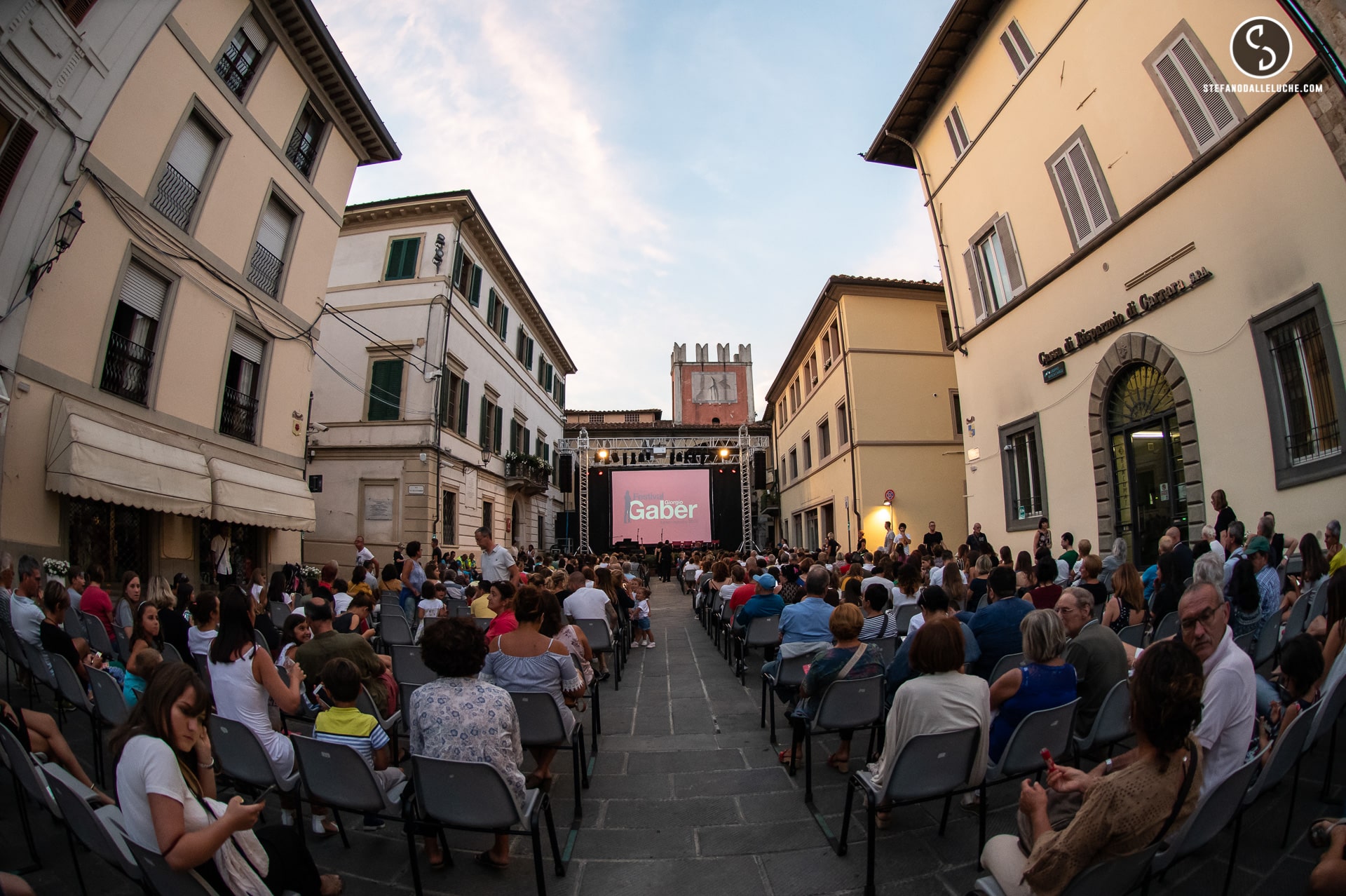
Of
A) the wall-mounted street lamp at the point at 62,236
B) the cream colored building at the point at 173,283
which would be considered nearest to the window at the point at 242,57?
the cream colored building at the point at 173,283

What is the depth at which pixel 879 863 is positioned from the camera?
2.85m

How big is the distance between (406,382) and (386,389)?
23.7 inches

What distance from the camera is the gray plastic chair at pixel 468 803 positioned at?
2475 millimetres

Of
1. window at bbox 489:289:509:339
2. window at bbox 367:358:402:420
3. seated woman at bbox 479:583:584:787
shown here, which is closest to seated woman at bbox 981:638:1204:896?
seated woman at bbox 479:583:584:787

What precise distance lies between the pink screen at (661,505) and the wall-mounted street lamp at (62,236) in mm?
18111

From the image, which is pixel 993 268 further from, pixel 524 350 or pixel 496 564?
pixel 524 350

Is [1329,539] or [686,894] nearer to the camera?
[686,894]

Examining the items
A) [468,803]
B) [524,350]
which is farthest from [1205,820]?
[524,350]

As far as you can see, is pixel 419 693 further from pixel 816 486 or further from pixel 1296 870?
pixel 816 486

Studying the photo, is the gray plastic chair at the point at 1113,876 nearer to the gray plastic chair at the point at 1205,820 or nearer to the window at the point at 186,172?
the gray plastic chair at the point at 1205,820

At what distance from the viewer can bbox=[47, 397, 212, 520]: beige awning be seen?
7453 mm

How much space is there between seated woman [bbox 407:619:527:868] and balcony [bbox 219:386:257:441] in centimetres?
1020

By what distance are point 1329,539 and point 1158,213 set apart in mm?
4880

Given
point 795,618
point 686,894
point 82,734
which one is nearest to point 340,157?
point 82,734
